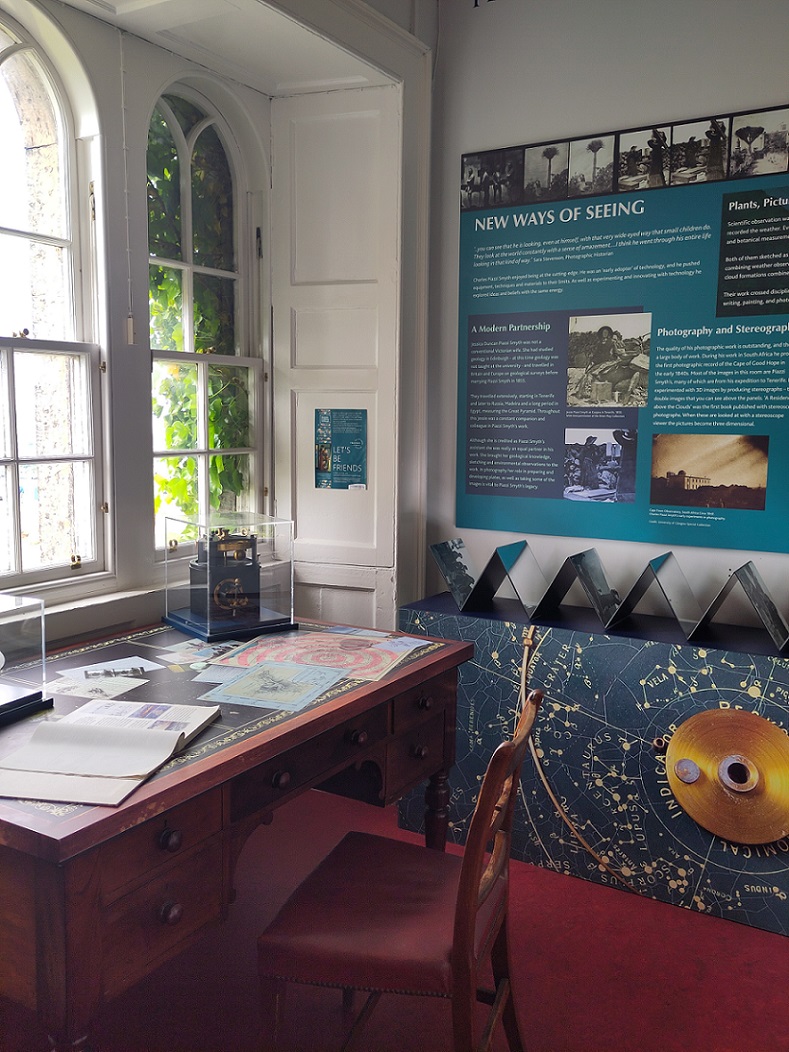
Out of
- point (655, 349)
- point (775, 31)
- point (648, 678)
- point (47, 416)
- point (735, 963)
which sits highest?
point (775, 31)

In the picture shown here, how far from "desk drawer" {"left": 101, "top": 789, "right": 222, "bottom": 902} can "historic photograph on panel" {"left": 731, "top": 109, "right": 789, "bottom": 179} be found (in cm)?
255

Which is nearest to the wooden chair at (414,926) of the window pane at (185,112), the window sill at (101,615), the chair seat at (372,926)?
the chair seat at (372,926)

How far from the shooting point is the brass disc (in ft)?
8.82

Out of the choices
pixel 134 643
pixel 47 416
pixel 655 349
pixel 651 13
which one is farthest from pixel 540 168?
pixel 134 643

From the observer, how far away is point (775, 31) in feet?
9.43

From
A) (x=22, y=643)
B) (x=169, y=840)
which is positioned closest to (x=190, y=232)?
(x=22, y=643)

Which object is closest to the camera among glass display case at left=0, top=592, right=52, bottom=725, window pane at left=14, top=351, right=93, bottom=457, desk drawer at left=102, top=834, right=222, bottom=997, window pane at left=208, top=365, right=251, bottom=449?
desk drawer at left=102, top=834, right=222, bottom=997

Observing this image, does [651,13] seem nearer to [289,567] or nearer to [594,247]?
[594,247]

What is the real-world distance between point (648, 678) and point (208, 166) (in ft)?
8.00

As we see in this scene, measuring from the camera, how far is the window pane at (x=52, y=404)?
2.76m

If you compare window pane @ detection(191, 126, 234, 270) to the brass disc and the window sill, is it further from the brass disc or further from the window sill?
the brass disc

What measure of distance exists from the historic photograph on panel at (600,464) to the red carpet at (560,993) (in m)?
1.35

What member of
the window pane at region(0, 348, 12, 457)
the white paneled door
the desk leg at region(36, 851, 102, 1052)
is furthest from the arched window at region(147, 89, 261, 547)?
the desk leg at region(36, 851, 102, 1052)

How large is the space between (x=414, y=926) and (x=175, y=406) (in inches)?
82.7
